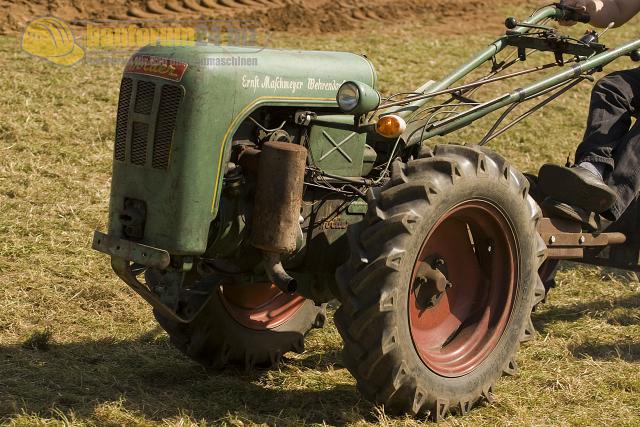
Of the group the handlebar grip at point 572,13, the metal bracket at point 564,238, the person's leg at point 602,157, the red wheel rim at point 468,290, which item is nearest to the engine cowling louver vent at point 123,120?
the red wheel rim at point 468,290

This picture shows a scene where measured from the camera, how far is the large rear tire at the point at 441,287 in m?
4.32

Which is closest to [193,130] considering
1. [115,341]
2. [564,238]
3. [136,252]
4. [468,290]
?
[136,252]

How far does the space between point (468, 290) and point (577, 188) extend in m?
1.01

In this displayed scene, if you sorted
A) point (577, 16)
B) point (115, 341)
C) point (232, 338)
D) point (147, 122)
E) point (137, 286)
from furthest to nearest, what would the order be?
point (577, 16) < point (115, 341) < point (232, 338) < point (137, 286) < point (147, 122)

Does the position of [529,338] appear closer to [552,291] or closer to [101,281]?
[552,291]

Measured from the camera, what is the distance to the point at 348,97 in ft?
14.8

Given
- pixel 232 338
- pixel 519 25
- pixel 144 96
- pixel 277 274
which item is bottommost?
pixel 232 338

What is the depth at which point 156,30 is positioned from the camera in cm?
1198

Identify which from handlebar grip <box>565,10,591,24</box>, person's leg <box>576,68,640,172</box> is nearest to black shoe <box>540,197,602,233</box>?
person's leg <box>576,68,640,172</box>

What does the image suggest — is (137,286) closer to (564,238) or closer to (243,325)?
(243,325)

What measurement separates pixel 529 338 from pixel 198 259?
1.59 metres

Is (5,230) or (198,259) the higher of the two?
(198,259)

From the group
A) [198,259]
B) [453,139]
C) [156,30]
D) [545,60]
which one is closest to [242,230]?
[198,259]

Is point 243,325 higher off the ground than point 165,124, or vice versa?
point 165,124
